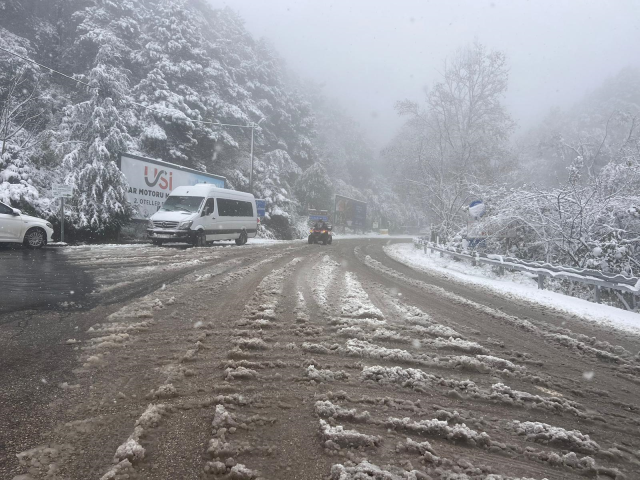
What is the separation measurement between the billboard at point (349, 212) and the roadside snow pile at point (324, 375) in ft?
144

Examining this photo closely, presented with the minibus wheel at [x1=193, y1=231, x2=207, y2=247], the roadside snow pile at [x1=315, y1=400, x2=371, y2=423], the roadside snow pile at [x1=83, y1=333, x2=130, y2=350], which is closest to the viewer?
the roadside snow pile at [x1=315, y1=400, x2=371, y2=423]

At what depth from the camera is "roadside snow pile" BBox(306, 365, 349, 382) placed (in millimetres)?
3143

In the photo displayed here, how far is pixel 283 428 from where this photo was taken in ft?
7.74

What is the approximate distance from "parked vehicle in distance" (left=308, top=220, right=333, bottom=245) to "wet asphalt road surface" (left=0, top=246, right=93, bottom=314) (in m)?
16.7

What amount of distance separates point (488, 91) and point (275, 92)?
873 inches

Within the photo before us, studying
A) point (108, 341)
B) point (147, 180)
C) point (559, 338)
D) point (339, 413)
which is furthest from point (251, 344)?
point (147, 180)

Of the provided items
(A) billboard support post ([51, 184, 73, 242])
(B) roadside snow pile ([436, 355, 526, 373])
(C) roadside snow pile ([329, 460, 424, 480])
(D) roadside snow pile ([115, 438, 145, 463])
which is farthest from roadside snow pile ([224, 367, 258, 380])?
(A) billboard support post ([51, 184, 73, 242])

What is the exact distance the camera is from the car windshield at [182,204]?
16.3m

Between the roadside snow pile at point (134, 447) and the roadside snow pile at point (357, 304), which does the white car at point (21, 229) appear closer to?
the roadside snow pile at point (357, 304)

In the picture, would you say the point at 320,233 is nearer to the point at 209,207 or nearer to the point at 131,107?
the point at 209,207

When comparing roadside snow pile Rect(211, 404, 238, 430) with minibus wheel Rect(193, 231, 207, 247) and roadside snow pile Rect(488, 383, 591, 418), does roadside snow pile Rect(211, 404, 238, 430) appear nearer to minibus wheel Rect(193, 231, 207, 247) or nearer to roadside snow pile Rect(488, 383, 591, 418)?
roadside snow pile Rect(488, 383, 591, 418)

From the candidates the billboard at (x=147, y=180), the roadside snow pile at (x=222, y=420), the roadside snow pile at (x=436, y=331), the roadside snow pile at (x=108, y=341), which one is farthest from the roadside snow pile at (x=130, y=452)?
the billboard at (x=147, y=180)

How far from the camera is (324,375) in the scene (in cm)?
320

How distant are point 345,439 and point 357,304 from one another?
388 cm
